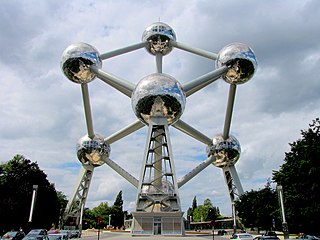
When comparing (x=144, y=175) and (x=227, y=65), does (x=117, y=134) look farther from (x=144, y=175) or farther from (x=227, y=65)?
(x=227, y=65)

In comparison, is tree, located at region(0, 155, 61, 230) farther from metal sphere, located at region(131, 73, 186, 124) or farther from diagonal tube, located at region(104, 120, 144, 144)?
metal sphere, located at region(131, 73, 186, 124)

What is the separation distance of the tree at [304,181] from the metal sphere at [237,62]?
34.7ft

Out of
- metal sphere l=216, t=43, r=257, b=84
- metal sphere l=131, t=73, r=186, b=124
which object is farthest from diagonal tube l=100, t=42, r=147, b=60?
metal sphere l=216, t=43, r=257, b=84

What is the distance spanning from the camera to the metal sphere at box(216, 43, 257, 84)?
1163 inches

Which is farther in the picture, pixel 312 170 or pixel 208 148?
pixel 208 148

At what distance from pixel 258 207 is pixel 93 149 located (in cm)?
1654

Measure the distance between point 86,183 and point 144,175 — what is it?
43.7ft

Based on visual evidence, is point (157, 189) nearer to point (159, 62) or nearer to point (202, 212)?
point (159, 62)

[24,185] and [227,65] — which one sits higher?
[227,65]

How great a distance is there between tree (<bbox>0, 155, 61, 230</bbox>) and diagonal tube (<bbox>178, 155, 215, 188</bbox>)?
12596 mm

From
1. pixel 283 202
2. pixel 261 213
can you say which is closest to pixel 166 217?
pixel 283 202

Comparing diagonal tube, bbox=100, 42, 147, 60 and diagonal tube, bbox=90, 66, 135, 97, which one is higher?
diagonal tube, bbox=100, 42, 147, 60

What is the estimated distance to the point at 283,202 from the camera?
67.2 ft

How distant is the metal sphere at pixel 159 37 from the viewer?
34.1m
